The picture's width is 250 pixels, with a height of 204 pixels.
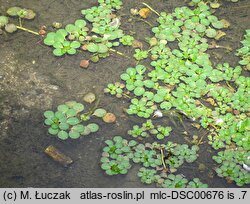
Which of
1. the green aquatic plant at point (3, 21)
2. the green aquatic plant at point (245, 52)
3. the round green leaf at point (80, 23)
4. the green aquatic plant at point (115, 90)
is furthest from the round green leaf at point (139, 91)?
the green aquatic plant at point (3, 21)

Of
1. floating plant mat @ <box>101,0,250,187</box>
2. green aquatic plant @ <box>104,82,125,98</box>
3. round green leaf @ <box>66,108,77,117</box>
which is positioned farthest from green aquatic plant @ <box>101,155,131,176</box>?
green aquatic plant @ <box>104,82,125,98</box>

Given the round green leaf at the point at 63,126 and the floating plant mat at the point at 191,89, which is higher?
the floating plant mat at the point at 191,89

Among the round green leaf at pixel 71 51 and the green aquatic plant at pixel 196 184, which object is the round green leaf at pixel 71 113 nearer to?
the round green leaf at pixel 71 51

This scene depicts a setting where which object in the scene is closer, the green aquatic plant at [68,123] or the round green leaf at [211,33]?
the green aquatic plant at [68,123]

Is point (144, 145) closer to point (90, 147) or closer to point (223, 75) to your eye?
point (90, 147)

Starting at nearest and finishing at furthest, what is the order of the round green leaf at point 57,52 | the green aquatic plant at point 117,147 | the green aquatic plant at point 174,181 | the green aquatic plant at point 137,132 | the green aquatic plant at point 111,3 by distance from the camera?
the green aquatic plant at point 174,181
the green aquatic plant at point 117,147
the green aquatic plant at point 137,132
the round green leaf at point 57,52
the green aquatic plant at point 111,3

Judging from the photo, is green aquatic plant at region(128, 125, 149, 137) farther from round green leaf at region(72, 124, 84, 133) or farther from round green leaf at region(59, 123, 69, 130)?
round green leaf at region(59, 123, 69, 130)

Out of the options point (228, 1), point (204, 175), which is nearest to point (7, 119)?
point (204, 175)

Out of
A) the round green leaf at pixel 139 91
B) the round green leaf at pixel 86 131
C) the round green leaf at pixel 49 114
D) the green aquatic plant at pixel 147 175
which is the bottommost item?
the green aquatic plant at pixel 147 175

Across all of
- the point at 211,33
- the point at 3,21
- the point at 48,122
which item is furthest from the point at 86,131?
the point at 211,33
